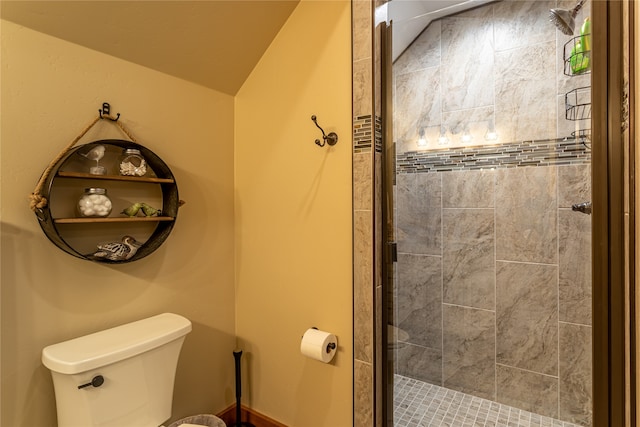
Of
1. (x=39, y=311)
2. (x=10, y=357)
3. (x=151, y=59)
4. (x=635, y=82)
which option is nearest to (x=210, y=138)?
(x=151, y=59)

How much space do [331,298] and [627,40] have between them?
136 cm

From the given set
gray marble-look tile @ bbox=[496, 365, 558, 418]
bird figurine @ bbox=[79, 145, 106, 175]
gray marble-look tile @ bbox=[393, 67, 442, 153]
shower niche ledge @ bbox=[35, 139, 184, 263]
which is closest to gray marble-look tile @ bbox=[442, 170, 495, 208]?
gray marble-look tile @ bbox=[393, 67, 442, 153]

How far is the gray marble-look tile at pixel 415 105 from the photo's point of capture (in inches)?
57.1

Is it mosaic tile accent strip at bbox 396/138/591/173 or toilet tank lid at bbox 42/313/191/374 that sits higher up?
mosaic tile accent strip at bbox 396/138/591/173

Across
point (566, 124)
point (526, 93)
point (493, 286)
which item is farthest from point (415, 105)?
point (493, 286)

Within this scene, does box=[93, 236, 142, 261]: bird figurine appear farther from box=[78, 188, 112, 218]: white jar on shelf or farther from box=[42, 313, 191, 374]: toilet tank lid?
box=[42, 313, 191, 374]: toilet tank lid

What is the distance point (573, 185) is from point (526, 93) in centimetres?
49

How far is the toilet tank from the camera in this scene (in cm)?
107

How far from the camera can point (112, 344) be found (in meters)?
1.17

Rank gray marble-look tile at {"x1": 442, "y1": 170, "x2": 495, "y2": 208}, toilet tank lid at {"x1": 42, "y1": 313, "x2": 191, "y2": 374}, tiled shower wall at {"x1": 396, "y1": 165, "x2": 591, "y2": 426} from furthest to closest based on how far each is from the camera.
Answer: gray marble-look tile at {"x1": 442, "y1": 170, "x2": 495, "y2": 208} < tiled shower wall at {"x1": 396, "y1": 165, "x2": 591, "y2": 426} < toilet tank lid at {"x1": 42, "y1": 313, "x2": 191, "y2": 374}

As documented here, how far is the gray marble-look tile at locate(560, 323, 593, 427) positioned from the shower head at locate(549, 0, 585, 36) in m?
1.11

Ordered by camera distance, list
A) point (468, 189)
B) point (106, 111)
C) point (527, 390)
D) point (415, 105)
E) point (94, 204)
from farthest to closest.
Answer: point (468, 189)
point (527, 390)
point (415, 105)
point (106, 111)
point (94, 204)

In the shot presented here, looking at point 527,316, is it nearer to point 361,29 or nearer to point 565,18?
point 565,18

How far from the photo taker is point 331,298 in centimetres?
147
